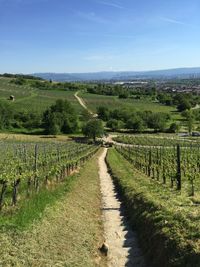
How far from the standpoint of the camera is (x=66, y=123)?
134 metres

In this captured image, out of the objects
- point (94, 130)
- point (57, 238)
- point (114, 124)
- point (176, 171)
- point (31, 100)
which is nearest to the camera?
point (57, 238)

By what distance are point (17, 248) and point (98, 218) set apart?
7.27m

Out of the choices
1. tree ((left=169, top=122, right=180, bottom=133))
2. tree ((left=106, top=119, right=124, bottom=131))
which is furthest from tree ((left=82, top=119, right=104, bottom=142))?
tree ((left=169, top=122, right=180, bottom=133))

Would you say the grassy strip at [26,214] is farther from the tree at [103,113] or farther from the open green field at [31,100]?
the tree at [103,113]

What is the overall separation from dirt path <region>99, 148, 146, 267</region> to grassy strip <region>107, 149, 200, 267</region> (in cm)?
37

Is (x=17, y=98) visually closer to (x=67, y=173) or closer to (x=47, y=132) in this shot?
(x=47, y=132)

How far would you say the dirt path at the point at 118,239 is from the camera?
13.2m

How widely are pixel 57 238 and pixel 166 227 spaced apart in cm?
369

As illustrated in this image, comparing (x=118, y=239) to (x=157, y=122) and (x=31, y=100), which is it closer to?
(x=157, y=122)

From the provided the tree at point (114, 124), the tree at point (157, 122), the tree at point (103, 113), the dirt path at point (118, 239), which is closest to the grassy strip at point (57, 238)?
the dirt path at point (118, 239)

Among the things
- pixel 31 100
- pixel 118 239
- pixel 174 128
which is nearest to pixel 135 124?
pixel 174 128

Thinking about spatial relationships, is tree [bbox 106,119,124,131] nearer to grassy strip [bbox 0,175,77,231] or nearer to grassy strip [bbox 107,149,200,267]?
grassy strip [bbox 107,149,200,267]

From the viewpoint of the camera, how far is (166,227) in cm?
1398

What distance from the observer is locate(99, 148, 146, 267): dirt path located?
518 inches
